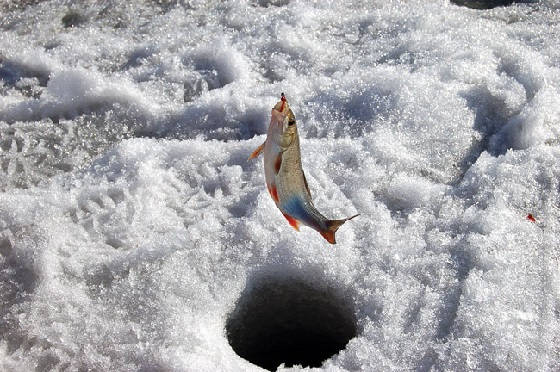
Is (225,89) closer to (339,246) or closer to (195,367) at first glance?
(339,246)

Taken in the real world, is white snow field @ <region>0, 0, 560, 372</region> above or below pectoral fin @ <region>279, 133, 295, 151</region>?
below

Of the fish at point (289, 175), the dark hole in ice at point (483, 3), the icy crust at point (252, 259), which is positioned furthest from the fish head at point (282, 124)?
the dark hole in ice at point (483, 3)

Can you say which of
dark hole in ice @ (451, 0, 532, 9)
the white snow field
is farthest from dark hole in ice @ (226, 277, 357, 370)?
dark hole in ice @ (451, 0, 532, 9)

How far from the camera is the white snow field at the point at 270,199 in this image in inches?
95.3

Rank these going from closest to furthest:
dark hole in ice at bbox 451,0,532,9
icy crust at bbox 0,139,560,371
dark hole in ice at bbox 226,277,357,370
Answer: icy crust at bbox 0,139,560,371, dark hole in ice at bbox 226,277,357,370, dark hole in ice at bbox 451,0,532,9

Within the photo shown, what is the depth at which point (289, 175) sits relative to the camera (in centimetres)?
171

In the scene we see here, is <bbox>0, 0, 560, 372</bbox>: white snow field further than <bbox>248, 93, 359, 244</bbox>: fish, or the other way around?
<bbox>0, 0, 560, 372</bbox>: white snow field

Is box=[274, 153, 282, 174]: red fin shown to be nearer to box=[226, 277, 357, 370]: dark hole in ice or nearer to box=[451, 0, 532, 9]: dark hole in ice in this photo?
box=[226, 277, 357, 370]: dark hole in ice

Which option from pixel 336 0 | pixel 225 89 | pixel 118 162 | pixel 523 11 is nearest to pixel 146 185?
pixel 118 162

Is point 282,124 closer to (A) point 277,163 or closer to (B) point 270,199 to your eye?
(A) point 277,163

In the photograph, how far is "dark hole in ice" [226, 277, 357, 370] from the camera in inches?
103

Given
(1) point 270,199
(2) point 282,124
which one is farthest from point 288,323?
(2) point 282,124

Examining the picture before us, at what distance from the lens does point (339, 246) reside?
2.68m

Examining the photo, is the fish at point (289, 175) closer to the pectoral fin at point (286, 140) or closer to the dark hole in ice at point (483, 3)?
the pectoral fin at point (286, 140)
